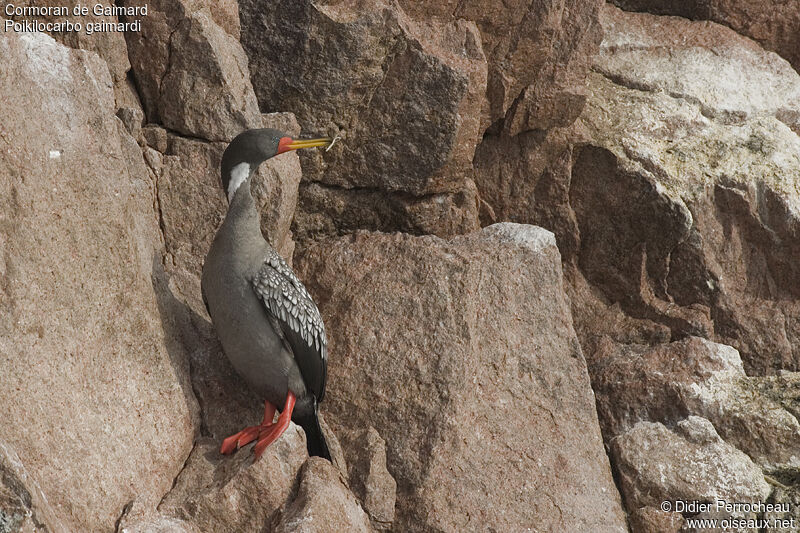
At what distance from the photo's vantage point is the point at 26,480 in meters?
4.79

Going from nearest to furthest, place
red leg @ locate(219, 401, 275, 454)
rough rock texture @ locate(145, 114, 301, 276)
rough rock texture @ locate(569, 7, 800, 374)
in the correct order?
red leg @ locate(219, 401, 275, 454)
rough rock texture @ locate(145, 114, 301, 276)
rough rock texture @ locate(569, 7, 800, 374)

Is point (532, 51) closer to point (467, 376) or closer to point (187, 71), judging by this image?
point (187, 71)

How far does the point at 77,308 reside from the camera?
5.57m

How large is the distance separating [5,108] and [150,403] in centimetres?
178

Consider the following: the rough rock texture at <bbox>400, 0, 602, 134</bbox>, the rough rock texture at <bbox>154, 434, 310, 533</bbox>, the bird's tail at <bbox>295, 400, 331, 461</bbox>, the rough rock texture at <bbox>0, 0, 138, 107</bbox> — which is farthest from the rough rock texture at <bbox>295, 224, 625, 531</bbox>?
the rough rock texture at <bbox>0, 0, 138, 107</bbox>

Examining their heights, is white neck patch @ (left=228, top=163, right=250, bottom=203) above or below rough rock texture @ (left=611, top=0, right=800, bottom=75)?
below

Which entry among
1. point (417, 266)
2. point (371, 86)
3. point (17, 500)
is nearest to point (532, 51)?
point (371, 86)

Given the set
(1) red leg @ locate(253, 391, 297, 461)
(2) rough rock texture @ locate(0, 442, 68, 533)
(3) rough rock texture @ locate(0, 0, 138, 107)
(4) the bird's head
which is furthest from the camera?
(3) rough rock texture @ locate(0, 0, 138, 107)

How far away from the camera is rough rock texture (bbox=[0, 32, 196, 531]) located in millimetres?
5242

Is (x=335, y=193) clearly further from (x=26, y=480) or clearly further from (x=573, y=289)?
(x=26, y=480)

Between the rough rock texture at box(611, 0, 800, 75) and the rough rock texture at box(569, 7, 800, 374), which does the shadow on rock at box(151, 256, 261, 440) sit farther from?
the rough rock texture at box(611, 0, 800, 75)

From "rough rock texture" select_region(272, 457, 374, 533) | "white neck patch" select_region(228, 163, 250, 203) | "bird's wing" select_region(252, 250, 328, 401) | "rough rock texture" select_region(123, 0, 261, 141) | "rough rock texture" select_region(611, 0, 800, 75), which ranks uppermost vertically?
"rough rock texture" select_region(611, 0, 800, 75)

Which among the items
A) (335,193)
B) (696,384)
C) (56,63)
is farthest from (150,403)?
(696,384)

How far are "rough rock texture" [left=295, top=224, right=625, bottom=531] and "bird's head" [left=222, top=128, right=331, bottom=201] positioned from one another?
1.18 m
